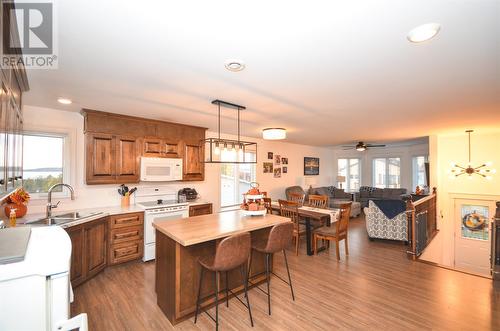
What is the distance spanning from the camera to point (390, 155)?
28.5 ft

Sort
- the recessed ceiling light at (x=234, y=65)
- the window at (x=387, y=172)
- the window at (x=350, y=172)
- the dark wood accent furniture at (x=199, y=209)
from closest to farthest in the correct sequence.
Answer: the recessed ceiling light at (x=234, y=65) → the dark wood accent furniture at (x=199, y=209) → the window at (x=387, y=172) → the window at (x=350, y=172)

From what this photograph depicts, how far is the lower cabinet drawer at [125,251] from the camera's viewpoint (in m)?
3.43

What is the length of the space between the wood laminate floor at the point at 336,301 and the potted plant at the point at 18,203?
1.26 metres

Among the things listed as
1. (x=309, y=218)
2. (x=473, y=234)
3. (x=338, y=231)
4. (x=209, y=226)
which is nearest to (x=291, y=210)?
(x=309, y=218)

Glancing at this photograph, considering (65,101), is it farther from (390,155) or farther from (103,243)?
(390,155)

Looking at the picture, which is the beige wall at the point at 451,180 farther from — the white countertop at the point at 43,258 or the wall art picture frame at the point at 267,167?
the white countertop at the point at 43,258

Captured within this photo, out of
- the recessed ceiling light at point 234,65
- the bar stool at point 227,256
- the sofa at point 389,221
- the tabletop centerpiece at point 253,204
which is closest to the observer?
the recessed ceiling light at point 234,65

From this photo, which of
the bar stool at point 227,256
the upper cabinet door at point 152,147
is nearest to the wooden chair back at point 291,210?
the bar stool at point 227,256

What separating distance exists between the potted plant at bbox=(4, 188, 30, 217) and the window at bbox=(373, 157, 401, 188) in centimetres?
1015

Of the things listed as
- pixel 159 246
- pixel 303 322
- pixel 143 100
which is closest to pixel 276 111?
pixel 143 100

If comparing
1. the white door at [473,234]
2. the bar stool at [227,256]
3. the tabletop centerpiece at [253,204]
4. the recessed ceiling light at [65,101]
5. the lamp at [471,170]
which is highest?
the recessed ceiling light at [65,101]

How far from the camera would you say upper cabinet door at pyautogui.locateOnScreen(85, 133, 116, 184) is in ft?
11.2

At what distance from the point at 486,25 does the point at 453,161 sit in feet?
19.6

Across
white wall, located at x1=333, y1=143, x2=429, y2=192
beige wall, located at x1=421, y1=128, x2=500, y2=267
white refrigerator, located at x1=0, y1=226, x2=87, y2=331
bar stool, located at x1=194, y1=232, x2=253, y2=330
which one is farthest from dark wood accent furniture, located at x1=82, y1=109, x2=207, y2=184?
white wall, located at x1=333, y1=143, x2=429, y2=192
